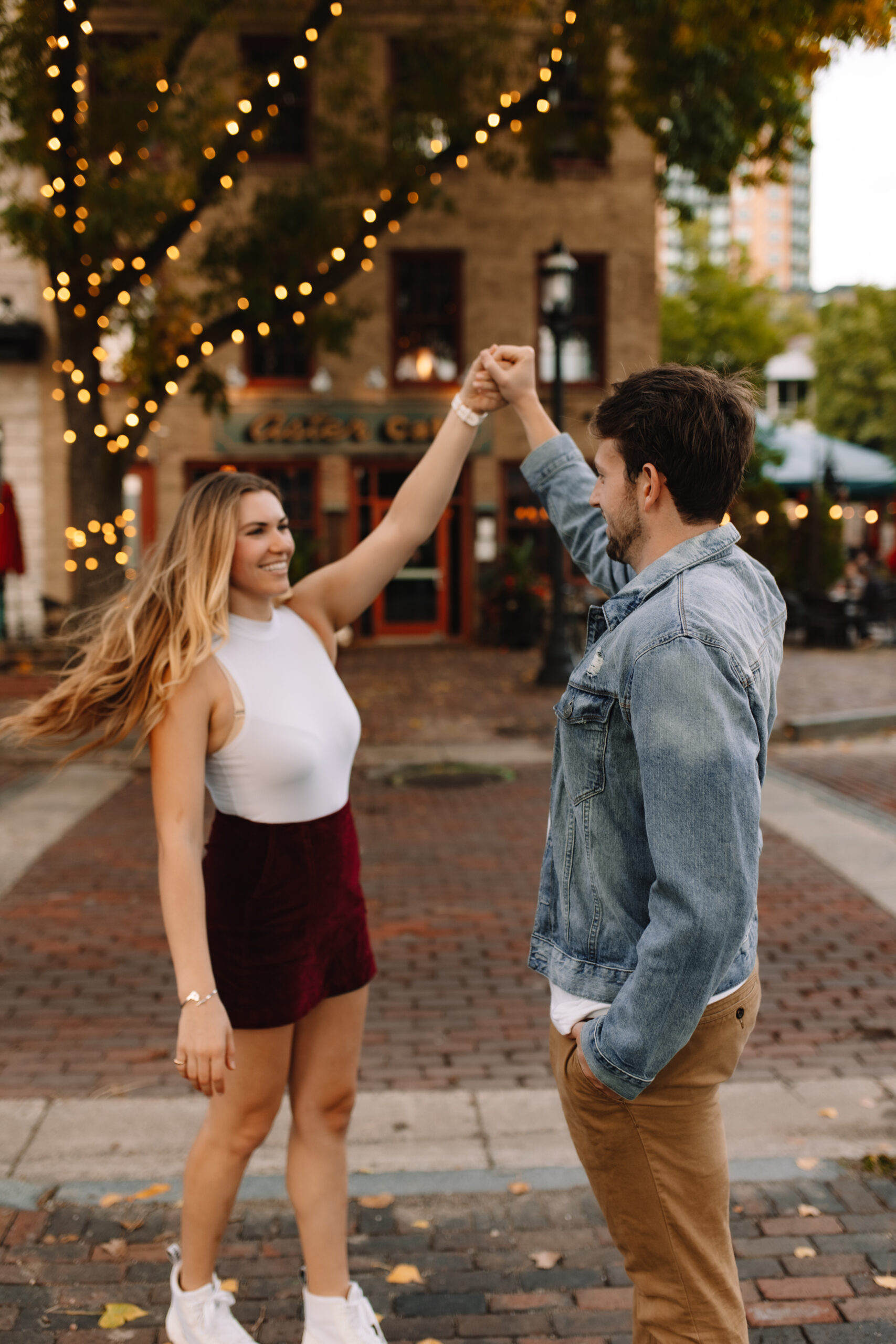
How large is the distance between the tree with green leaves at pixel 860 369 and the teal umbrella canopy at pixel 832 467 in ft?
60.3

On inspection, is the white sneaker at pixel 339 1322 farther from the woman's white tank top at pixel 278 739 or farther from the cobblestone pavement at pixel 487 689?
the cobblestone pavement at pixel 487 689

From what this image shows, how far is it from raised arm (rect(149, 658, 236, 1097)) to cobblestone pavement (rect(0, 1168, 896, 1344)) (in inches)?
37.2

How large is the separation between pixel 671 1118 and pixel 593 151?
13667 mm

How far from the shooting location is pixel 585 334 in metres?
21.0

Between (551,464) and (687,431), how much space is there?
0.81 m

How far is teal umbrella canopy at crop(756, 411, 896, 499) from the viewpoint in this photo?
21469mm

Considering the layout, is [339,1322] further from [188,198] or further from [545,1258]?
[188,198]

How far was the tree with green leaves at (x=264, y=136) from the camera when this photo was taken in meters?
9.84

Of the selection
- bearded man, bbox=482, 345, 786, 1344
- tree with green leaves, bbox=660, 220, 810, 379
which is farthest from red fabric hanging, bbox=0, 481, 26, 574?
tree with green leaves, bbox=660, 220, 810, 379

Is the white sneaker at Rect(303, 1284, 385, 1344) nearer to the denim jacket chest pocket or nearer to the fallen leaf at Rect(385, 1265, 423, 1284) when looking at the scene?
the fallen leaf at Rect(385, 1265, 423, 1284)

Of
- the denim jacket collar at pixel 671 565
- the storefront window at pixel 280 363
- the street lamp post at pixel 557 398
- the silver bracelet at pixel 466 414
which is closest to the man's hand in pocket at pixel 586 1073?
the denim jacket collar at pixel 671 565

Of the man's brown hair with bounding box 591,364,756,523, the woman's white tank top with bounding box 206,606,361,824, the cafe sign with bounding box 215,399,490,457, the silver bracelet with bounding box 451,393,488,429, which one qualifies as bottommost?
the woman's white tank top with bounding box 206,606,361,824

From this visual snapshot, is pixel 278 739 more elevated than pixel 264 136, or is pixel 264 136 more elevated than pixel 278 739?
pixel 264 136

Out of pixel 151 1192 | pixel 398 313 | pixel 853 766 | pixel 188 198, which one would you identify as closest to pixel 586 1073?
pixel 151 1192
